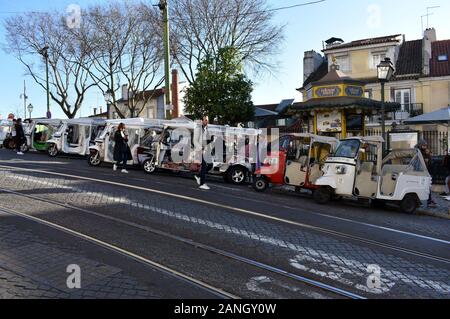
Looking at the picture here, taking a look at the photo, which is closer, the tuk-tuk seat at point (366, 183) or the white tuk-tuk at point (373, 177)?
the white tuk-tuk at point (373, 177)

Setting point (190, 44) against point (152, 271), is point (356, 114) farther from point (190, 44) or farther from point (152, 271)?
point (190, 44)

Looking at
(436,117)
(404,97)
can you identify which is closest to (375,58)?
(404,97)

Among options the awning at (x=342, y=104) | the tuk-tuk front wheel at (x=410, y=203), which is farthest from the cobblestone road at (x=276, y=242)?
the awning at (x=342, y=104)

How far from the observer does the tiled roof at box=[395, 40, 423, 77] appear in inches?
1340

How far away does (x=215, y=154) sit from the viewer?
1436cm

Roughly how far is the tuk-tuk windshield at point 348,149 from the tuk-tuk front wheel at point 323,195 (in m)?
0.96

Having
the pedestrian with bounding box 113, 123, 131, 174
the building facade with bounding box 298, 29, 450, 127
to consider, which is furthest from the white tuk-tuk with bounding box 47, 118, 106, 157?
the building facade with bounding box 298, 29, 450, 127

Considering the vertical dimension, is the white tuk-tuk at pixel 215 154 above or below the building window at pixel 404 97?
below

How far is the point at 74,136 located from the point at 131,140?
4893mm

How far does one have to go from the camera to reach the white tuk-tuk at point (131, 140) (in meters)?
16.2

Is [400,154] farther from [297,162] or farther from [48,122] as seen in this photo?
[48,122]

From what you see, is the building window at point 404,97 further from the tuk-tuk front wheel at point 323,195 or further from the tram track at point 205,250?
the tram track at point 205,250

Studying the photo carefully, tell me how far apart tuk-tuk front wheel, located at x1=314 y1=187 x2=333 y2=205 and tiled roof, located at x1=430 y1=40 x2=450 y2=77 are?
27.0 metres
